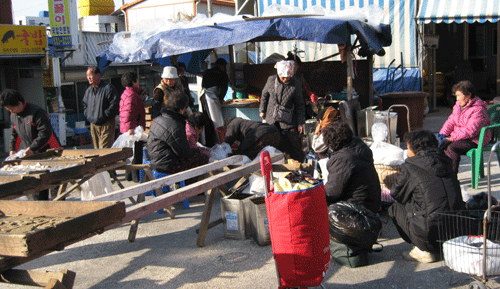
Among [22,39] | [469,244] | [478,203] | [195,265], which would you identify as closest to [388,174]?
[478,203]

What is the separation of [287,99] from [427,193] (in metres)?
3.90

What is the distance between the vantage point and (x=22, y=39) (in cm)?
1249

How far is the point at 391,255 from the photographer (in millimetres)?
4484

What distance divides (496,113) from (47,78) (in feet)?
37.8

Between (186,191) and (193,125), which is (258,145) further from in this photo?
(186,191)

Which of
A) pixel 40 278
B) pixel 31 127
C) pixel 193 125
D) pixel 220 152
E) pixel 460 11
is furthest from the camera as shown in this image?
pixel 460 11

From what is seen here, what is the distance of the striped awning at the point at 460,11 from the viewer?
12.1 m

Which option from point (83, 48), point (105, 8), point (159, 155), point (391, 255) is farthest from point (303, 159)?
point (105, 8)

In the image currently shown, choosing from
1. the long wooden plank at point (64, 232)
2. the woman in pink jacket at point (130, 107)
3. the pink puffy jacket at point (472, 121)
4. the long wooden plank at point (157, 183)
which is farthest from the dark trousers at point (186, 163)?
the pink puffy jacket at point (472, 121)

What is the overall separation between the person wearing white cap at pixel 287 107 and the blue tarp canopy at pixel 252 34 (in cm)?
57

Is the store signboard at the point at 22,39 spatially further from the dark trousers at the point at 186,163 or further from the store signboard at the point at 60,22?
the dark trousers at the point at 186,163

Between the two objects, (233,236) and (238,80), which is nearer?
(233,236)

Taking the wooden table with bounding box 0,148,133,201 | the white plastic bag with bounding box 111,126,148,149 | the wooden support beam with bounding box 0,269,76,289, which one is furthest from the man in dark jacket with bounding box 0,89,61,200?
the wooden support beam with bounding box 0,269,76,289

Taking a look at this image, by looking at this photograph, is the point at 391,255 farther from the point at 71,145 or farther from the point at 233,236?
the point at 71,145
